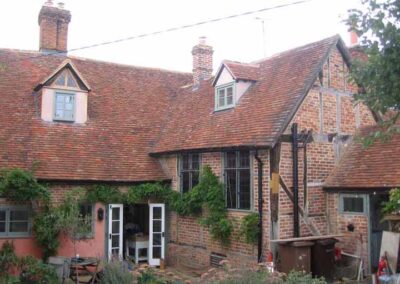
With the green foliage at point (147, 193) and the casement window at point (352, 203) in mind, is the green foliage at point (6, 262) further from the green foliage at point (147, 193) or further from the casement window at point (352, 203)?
the casement window at point (352, 203)

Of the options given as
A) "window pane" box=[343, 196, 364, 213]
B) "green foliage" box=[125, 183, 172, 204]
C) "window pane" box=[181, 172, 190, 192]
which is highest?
"window pane" box=[181, 172, 190, 192]

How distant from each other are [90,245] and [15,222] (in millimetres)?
2428

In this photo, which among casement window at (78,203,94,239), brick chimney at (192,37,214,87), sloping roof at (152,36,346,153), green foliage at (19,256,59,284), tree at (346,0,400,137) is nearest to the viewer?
tree at (346,0,400,137)

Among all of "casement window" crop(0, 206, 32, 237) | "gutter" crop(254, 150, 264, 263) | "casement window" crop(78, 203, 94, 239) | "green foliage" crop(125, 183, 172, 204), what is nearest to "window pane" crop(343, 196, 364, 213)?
"gutter" crop(254, 150, 264, 263)

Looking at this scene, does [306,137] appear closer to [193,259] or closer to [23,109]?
[193,259]

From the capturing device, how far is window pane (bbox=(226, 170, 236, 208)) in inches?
586

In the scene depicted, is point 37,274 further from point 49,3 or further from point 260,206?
point 49,3

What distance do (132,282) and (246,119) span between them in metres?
6.79

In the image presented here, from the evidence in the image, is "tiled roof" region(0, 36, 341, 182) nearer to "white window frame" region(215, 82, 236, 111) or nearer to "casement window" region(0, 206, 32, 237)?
"white window frame" region(215, 82, 236, 111)

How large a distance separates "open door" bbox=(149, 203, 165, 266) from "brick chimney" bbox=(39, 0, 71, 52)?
7.78 metres

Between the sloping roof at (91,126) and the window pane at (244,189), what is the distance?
3592 millimetres

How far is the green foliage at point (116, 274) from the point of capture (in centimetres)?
1016

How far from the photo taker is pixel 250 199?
14234 millimetres

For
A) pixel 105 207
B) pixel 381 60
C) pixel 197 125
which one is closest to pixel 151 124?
pixel 197 125
